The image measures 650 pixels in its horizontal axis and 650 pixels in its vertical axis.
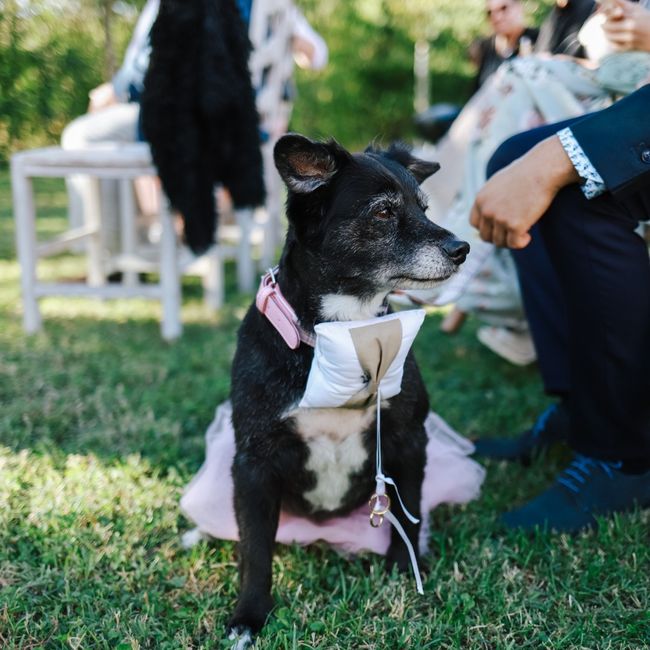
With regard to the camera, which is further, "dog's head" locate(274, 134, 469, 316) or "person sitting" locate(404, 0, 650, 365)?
"person sitting" locate(404, 0, 650, 365)

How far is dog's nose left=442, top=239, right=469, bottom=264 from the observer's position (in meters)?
1.70

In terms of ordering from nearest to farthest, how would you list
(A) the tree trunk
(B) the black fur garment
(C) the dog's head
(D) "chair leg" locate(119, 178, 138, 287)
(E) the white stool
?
1. (C) the dog's head
2. (B) the black fur garment
3. (E) the white stool
4. (D) "chair leg" locate(119, 178, 138, 287)
5. (A) the tree trunk

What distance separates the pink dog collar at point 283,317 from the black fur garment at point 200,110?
5.87 feet

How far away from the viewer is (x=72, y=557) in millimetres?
1870

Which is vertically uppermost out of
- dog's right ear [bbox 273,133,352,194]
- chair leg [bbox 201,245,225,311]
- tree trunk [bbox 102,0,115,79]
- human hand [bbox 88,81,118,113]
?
tree trunk [bbox 102,0,115,79]

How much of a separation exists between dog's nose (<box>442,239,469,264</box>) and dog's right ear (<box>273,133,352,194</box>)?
322 mm

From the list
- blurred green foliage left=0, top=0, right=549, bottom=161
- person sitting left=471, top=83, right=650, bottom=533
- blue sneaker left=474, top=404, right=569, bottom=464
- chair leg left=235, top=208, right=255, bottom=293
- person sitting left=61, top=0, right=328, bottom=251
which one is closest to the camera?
person sitting left=471, top=83, right=650, bottom=533

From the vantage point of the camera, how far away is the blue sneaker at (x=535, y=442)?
8.39ft

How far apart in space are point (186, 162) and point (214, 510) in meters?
1.90

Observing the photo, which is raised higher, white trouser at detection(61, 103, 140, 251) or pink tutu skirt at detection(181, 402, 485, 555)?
white trouser at detection(61, 103, 140, 251)

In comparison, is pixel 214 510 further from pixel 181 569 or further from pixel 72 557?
pixel 72 557

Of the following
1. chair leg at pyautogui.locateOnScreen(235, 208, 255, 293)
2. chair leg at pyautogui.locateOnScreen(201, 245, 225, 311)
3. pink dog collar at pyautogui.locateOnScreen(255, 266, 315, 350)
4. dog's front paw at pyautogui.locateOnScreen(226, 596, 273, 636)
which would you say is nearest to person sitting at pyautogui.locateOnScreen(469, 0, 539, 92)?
chair leg at pyautogui.locateOnScreen(235, 208, 255, 293)

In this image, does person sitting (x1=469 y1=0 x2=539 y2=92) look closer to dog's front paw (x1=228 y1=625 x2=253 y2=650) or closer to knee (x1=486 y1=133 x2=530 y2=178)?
knee (x1=486 y1=133 x2=530 y2=178)

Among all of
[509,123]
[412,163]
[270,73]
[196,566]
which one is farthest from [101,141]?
[196,566]
